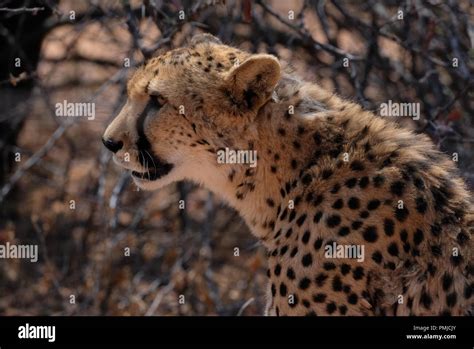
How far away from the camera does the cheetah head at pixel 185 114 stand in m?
3.86

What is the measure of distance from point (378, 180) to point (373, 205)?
94mm

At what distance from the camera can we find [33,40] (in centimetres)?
705

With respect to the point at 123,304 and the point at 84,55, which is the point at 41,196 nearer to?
the point at 84,55

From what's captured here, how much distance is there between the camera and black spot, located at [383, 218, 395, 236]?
3.65 metres

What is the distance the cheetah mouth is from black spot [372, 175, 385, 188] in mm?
804

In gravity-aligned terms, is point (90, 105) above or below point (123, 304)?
above

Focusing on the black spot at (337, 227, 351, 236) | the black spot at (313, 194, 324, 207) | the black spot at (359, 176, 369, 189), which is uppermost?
the black spot at (359, 176, 369, 189)

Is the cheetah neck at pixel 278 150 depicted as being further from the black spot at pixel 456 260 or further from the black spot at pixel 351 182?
the black spot at pixel 456 260

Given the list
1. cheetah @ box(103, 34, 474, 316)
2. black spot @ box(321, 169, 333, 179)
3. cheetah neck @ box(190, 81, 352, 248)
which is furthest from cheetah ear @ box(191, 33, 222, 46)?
black spot @ box(321, 169, 333, 179)

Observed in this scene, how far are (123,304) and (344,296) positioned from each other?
2316 mm

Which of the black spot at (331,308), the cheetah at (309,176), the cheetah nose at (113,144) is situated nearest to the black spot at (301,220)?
the cheetah at (309,176)

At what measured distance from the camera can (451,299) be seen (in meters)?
3.56

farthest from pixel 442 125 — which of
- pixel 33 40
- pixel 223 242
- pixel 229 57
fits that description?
pixel 33 40

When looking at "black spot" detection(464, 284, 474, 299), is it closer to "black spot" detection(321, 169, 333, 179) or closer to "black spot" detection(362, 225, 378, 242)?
"black spot" detection(362, 225, 378, 242)
